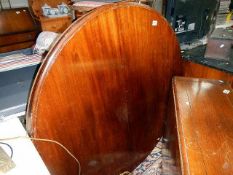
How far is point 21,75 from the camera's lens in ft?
3.80

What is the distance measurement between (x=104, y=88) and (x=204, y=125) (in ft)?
1.70

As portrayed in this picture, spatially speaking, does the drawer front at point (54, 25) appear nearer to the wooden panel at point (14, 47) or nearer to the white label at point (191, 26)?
the wooden panel at point (14, 47)

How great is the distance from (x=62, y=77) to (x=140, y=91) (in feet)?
1.93

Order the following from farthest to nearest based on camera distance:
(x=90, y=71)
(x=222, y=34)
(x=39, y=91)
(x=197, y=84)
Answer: (x=222, y=34), (x=197, y=84), (x=90, y=71), (x=39, y=91)

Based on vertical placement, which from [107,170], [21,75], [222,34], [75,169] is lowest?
[107,170]

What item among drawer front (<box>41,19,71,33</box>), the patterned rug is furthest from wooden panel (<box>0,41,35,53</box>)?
the patterned rug

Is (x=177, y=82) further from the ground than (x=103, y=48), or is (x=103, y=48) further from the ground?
(x=103, y=48)

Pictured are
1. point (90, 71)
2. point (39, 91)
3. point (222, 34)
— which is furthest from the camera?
point (222, 34)

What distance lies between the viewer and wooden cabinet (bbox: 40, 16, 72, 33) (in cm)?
353

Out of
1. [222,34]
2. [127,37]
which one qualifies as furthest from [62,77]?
[222,34]

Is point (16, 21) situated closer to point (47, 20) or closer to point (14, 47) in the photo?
point (14, 47)

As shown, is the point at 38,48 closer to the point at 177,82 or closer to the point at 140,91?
the point at 140,91

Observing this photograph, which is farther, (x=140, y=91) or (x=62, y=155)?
(x=140, y=91)

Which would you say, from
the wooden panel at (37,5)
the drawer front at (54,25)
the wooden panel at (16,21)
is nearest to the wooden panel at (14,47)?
the wooden panel at (16,21)
